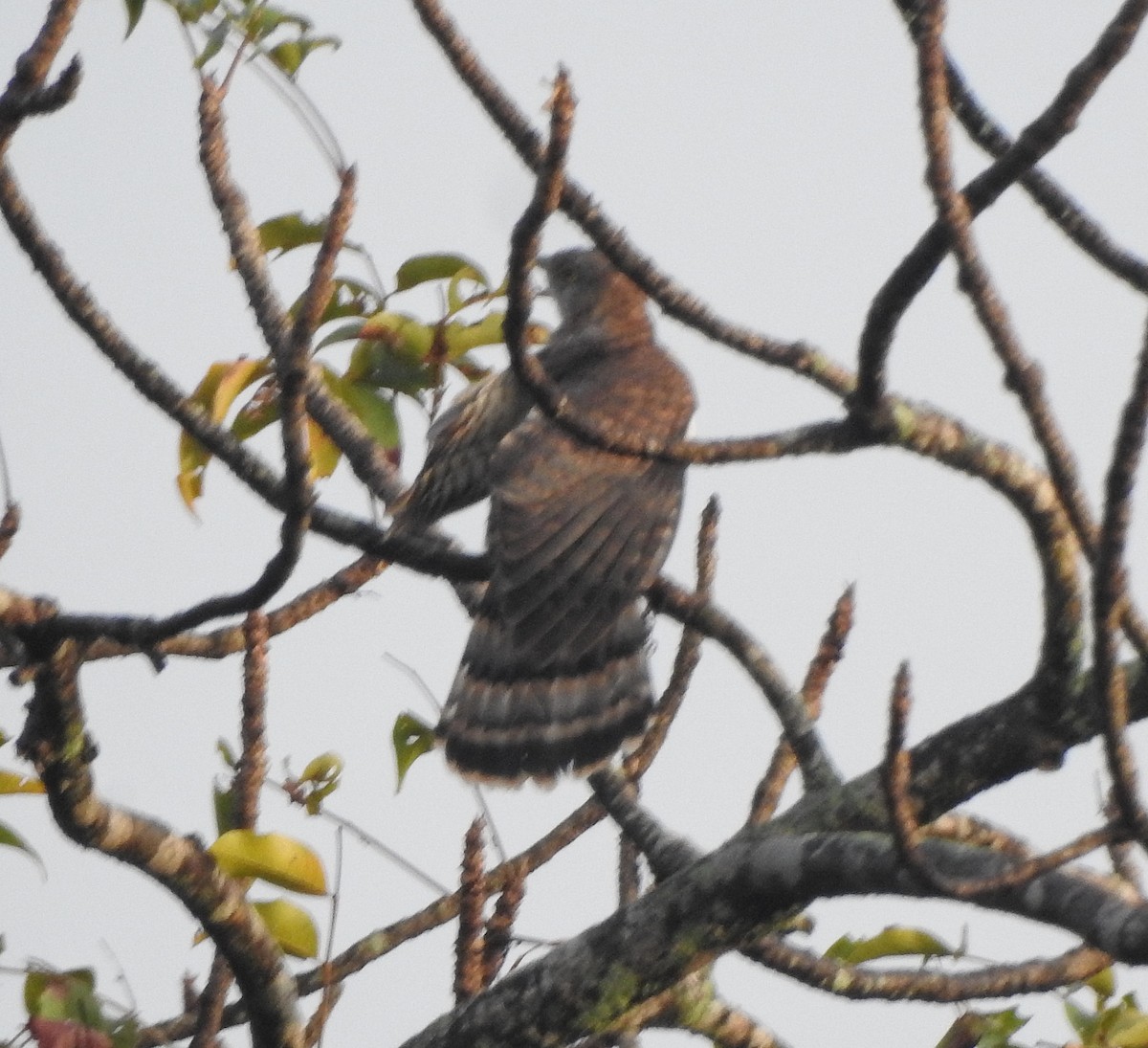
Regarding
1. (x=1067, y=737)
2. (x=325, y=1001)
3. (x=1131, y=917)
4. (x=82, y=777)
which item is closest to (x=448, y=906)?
(x=325, y=1001)

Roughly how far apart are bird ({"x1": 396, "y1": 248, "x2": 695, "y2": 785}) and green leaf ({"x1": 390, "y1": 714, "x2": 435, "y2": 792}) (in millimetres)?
39

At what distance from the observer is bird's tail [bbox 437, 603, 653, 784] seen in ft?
15.4

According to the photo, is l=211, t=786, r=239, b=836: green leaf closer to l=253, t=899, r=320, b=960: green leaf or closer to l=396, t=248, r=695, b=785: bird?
l=253, t=899, r=320, b=960: green leaf

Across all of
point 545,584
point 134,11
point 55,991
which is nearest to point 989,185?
point 134,11

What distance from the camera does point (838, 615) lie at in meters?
3.84

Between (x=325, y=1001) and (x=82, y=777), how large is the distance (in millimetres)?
784

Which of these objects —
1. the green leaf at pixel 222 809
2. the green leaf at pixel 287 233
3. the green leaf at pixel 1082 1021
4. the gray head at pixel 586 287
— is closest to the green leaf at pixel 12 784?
the green leaf at pixel 222 809

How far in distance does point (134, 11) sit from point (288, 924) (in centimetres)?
167

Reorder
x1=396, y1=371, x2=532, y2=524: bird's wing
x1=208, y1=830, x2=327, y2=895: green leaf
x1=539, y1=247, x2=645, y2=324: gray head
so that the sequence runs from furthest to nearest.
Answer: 1. x1=539, y1=247, x2=645, y2=324: gray head
2. x1=396, y1=371, x2=532, y2=524: bird's wing
3. x1=208, y1=830, x2=327, y2=895: green leaf

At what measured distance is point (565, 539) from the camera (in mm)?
4863

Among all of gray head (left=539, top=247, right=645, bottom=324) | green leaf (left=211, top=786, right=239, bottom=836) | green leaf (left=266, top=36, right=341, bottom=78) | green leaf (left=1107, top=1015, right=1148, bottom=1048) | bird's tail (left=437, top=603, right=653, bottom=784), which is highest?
gray head (left=539, top=247, right=645, bottom=324)

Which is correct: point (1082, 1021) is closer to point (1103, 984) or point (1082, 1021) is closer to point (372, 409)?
point (1103, 984)

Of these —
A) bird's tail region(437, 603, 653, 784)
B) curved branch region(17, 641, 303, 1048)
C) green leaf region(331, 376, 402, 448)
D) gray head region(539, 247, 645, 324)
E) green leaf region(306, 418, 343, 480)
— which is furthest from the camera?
gray head region(539, 247, 645, 324)

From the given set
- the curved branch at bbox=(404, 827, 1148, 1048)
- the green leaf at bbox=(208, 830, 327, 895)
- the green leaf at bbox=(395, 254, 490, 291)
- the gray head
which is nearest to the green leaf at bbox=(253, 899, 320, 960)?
the green leaf at bbox=(208, 830, 327, 895)
